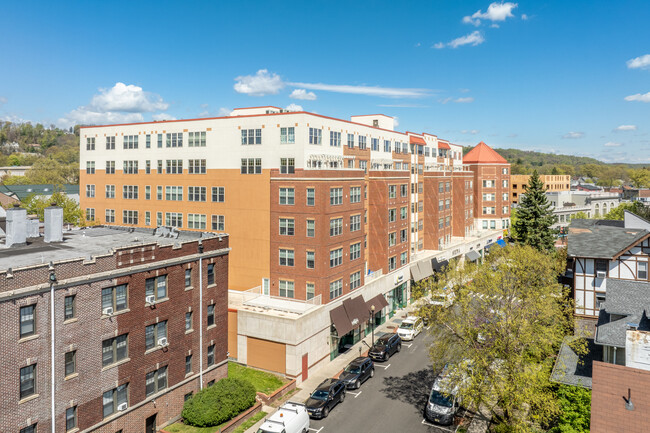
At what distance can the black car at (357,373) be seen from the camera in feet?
114

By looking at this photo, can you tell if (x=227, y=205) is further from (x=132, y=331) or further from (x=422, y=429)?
(x=422, y=429)

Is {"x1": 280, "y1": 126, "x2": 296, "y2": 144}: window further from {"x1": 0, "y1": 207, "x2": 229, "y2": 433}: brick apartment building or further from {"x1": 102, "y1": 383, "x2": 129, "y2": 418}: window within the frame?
{"x1": 102, "y1": 383, "x2": 129, "y2": 418}: window

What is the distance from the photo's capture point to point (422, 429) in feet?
96.3

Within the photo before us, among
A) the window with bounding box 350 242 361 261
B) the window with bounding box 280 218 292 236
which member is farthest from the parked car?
the window with bounding box 280 218 292 236

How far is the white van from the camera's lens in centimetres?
2628

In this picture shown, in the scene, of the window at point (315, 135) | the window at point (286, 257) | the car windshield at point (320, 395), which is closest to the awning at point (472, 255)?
the window at point (315, 135)

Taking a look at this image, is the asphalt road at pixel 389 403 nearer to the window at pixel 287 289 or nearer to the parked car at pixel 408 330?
the parked car at pixel 408 330

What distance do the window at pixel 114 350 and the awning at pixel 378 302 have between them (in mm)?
25798

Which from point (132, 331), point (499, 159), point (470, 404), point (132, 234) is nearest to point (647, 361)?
point (470, 404)

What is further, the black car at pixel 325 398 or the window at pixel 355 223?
the window at pixel 355 223

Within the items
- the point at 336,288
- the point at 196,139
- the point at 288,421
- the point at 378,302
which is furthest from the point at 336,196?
the point at 288,421

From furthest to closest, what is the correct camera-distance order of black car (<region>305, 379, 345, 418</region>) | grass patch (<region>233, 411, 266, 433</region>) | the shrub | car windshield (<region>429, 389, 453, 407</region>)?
black car (<region>305, 379, 345, 418</region>), car windshield (<region>429, 389, 453, 407</region>), grass patch (<region>233, 411, 266, 433</region>), the shrub

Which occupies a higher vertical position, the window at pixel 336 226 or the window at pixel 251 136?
the window at pixel 251 136

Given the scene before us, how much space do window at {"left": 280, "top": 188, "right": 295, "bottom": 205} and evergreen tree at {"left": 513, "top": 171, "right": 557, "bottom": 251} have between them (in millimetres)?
45119
